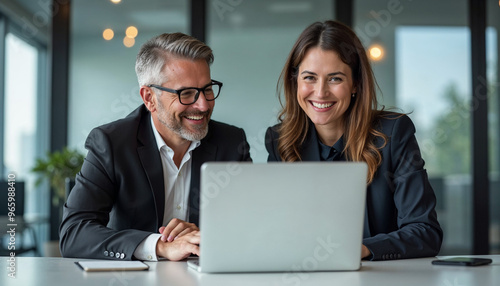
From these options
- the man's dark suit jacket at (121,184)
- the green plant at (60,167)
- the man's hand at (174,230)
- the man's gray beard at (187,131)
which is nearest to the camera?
the man's hand at (174,230)

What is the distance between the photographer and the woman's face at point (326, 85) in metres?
2.37

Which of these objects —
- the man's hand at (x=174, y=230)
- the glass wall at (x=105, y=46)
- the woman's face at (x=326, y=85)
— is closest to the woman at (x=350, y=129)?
the woman's face at (x=326, y=85)

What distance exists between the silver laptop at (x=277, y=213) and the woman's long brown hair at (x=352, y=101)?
31.7 inches

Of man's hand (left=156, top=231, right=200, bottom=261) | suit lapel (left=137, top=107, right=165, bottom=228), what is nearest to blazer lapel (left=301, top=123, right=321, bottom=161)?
suit lapel (left=137, top=107, right=165, bottom=228)

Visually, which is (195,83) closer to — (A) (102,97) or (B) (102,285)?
(B) (102,285)

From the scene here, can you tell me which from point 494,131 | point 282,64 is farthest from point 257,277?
point 494,131

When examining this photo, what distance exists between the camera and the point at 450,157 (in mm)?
5484

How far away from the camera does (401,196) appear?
2.16 m

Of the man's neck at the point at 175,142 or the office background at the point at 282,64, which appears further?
the office background at the point at 282,64

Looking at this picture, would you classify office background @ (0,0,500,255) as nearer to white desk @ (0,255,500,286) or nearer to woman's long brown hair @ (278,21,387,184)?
woman's long brown hair @ (278,21,387,184)

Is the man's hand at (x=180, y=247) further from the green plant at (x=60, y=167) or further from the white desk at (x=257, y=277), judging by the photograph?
the green plant at (x=60, y=167)

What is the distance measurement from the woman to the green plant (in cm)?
278

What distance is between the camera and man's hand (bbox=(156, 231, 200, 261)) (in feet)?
5.72

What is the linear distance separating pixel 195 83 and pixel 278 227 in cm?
96
